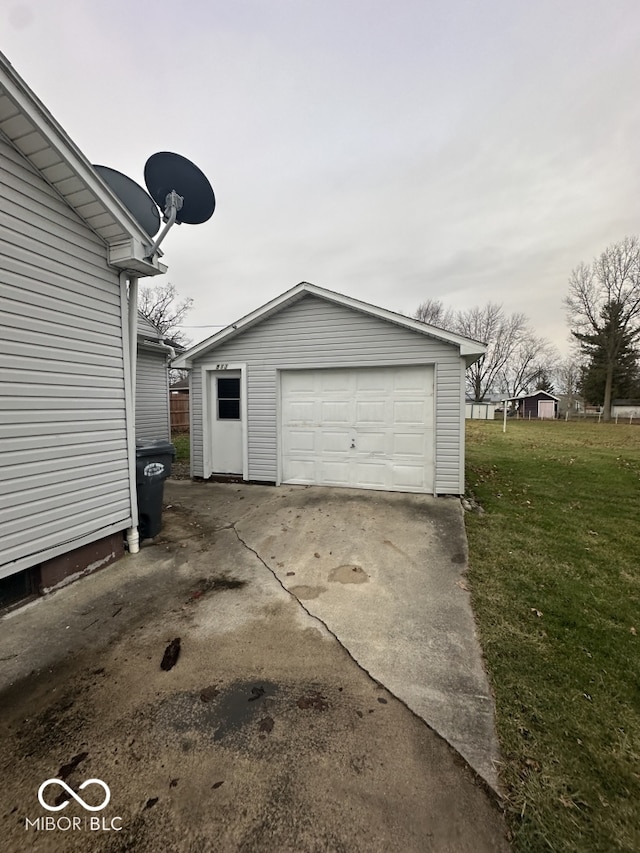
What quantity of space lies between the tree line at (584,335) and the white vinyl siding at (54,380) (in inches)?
756

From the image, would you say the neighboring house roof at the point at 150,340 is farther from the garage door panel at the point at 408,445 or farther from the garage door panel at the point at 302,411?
the garage door panel at the point at 408,445

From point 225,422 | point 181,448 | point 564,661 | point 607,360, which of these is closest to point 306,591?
point 564,661

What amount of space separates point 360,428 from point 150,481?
4.03 m

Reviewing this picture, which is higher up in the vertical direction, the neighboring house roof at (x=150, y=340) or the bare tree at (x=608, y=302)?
the bare tree at (x=608, y=302)

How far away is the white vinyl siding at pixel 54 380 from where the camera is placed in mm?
3002

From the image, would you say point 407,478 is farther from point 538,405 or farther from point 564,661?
point 538,405

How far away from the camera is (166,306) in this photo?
98.7ft

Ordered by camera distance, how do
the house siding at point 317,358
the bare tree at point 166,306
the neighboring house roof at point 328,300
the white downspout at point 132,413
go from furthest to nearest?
→ the bare tree at point 166,306 < the house siding at point 317,358 < the neighboring house roof at point 328,300 < the white downspout at point 132,413

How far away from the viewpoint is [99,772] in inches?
65.5

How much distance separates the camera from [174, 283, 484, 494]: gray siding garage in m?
6.53

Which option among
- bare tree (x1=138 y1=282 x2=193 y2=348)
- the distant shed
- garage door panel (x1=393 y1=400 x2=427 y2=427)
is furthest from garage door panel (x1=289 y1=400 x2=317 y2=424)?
the distant shed

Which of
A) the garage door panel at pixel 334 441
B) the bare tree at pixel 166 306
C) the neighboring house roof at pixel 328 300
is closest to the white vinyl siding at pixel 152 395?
the neighboring house roof at pixel 328 300

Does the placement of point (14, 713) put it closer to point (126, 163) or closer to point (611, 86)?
point (126, 163)

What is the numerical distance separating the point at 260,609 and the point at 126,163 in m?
11.8
